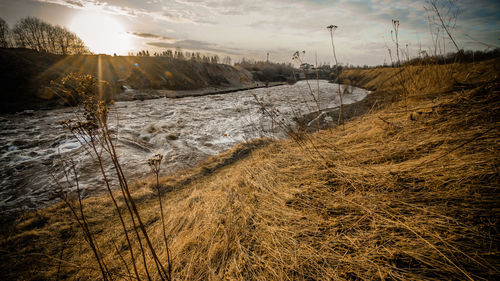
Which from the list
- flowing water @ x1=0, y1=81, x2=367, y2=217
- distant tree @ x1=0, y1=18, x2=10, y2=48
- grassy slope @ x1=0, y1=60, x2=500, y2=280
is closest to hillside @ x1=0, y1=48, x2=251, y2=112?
flowing water @ x1=0, y1=81, x2=367, y2=217

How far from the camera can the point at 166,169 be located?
5887 mm

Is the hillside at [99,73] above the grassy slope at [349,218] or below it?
above

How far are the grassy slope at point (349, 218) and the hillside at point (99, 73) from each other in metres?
6.90

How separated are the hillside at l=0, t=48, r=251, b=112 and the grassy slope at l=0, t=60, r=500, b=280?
690cm

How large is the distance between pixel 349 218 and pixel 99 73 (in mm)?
28979

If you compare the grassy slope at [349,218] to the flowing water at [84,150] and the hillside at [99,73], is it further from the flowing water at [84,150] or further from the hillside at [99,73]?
the hillside at [99,73]

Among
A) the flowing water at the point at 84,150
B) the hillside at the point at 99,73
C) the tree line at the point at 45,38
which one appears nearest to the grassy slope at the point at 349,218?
the flowing water at the point at 84,150

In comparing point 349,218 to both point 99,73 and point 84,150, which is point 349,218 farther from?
point 99,73

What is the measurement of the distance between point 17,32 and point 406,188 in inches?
2261

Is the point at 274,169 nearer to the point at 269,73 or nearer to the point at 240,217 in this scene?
the point at 240,217

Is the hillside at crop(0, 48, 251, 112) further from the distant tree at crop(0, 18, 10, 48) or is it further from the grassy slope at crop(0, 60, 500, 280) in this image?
the distant tree at crop(0, 18, 10, 48)

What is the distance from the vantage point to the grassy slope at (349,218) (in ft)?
4.07

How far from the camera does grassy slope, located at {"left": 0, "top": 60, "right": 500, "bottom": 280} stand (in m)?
1.24

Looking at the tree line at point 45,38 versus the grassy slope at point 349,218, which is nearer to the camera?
the grassy slope at point 349,218
